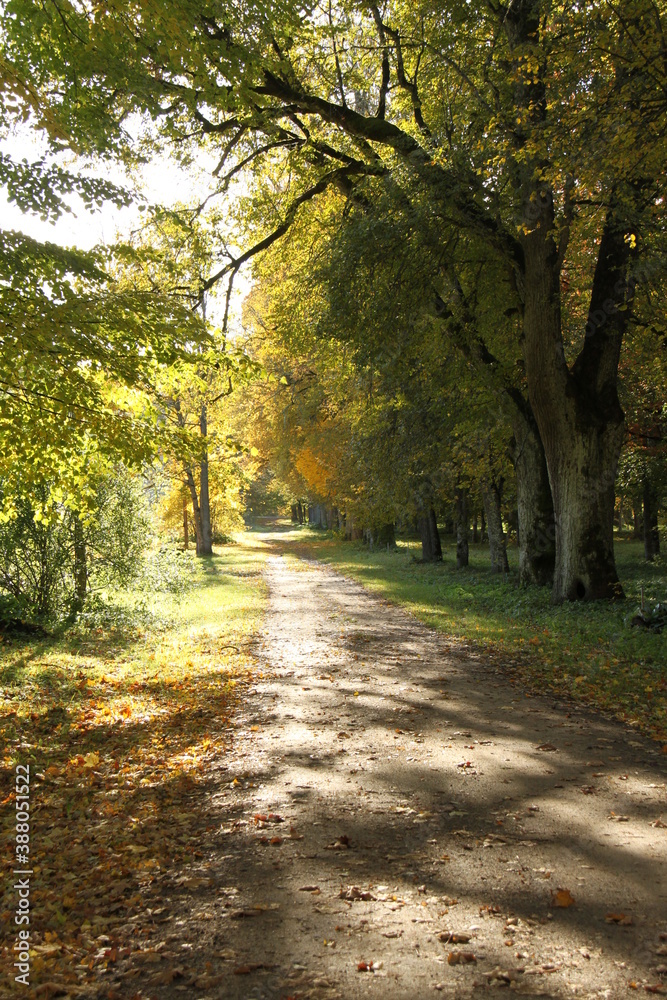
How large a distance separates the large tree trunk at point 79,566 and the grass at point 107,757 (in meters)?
0.45

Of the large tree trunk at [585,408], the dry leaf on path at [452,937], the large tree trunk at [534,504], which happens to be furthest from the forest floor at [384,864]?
the large tree trunk at [534,504]

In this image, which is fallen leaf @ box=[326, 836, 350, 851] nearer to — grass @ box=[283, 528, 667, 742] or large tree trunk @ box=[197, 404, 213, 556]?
grass @ box=[283, 528, 667, 742]

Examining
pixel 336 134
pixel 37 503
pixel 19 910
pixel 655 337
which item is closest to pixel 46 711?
pixel 37 503

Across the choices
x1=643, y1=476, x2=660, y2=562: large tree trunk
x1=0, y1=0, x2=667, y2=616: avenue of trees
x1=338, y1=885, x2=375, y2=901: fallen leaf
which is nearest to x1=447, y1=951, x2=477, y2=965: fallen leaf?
x1=338, y1=885, x2=375, y2=901: fallen leaf

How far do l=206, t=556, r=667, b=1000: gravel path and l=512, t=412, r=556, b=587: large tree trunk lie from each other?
7.96 m

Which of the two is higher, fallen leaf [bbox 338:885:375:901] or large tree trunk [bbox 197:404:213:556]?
large tree trunk [bbox 197:404:213:556]

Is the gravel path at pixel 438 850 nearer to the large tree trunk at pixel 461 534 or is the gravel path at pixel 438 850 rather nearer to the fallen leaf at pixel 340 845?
the fallen leaf at pixel 340 845

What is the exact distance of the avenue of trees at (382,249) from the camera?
6953mm

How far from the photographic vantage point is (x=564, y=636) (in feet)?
34.0

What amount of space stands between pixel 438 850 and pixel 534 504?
11.7 metres

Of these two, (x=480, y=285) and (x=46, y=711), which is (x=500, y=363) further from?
(x=46, y=711)

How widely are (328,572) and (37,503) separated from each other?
17.2 m

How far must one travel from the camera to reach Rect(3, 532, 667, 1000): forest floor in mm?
2975

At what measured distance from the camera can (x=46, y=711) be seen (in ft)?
24.0
